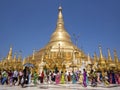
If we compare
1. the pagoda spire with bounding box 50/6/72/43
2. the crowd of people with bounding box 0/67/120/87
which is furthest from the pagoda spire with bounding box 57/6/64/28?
the crowd of people with bounding box 0/67/120/87

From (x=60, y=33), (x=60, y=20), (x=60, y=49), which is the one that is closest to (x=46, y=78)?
(x=60, y=49)

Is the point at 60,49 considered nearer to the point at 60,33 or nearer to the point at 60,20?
the point at 60,33

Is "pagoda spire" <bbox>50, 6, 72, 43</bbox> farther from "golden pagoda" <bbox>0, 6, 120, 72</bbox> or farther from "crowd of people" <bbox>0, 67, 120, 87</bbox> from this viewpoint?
"crowd of people" <bbox>0, 67, 120, 87</bbox>

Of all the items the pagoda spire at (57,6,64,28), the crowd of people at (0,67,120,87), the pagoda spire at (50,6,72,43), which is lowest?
the crowd of people at (0,67,120,87)

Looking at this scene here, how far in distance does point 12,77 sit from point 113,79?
1036cm

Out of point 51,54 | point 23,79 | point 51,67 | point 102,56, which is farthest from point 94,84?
point 51,54

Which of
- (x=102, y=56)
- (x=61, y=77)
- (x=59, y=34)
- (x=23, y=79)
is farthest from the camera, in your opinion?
(x=59, y=34)

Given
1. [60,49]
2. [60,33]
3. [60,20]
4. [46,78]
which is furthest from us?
[60,20]

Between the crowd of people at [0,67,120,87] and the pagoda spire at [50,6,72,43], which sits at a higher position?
the pagoda spire at [50,6,72,43]

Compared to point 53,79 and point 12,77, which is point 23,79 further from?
point 53,79

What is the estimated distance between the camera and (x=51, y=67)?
2728 centimetres

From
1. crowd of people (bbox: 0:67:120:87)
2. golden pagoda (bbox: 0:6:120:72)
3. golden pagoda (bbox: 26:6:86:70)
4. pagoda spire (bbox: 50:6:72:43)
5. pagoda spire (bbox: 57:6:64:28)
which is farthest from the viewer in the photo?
pagoda spire (bbox: 57:6:64:28)

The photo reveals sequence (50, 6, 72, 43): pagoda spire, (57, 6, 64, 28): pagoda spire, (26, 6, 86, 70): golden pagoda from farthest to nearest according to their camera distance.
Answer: (57, 6, 64, 28): pagoda spire
(50, 6, 72, 43): pagoda spire
(26, 6, 86, 70): golden pagoda

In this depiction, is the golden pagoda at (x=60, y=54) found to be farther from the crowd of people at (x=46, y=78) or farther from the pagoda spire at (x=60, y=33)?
the crowd of people at (x=46, y=78)
